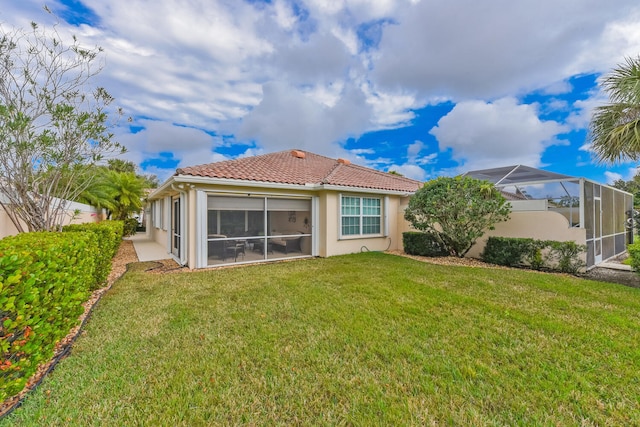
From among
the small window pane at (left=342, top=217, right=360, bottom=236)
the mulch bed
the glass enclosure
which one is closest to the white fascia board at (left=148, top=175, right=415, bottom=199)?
the glass enclosure

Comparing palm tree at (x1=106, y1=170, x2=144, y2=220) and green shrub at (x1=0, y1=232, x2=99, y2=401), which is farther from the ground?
palm tree at (x1=106, y1=170, x2=144, y2=220)

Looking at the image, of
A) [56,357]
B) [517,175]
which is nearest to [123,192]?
[56,357]

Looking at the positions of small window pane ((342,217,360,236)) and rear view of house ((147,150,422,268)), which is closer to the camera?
rear view of house ((147,150,422,268))

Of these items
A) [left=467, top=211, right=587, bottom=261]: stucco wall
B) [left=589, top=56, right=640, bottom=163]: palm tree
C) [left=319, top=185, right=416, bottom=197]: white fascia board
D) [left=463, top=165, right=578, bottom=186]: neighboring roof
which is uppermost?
[left=589, top=56, right=640, bottom=163]: palm tree

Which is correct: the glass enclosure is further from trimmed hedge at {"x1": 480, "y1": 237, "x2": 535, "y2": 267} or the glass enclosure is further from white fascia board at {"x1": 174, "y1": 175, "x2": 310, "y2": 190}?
trimmed hedge at {"x1": 480, "y1": 237, "x2": 535, "y2": 267}

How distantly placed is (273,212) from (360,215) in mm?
4249

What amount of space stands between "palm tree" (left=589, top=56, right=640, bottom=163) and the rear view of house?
707 centimetres

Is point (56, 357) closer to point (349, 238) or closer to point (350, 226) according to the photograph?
point (349, 238)

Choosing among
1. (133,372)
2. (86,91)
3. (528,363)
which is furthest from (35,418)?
(86,91)

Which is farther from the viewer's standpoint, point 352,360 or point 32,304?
point 352,360

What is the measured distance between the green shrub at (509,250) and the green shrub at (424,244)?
1.78 meters

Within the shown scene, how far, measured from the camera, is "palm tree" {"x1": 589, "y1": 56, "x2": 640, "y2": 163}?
7.79 metres

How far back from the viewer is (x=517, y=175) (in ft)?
36.3

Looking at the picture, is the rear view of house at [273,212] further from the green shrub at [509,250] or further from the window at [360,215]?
the green shrub at [509,250]
